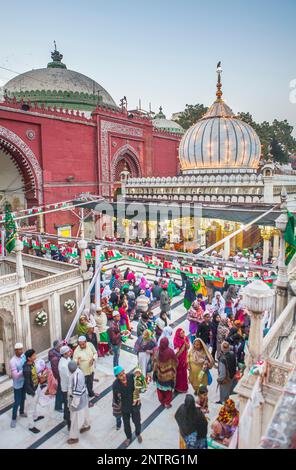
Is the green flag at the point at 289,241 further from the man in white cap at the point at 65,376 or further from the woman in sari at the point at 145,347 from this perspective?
the man in white cap at the point at 65,376

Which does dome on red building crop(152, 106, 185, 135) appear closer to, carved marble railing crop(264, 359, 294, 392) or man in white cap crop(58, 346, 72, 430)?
man in white cap crop(58, 346, 72, 430)

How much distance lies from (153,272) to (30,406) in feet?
28.3

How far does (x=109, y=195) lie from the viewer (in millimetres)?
19938

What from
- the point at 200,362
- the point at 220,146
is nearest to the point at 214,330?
the point at 200,362

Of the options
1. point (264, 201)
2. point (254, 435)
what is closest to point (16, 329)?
point (254, 435)

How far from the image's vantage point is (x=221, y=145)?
1753 cm

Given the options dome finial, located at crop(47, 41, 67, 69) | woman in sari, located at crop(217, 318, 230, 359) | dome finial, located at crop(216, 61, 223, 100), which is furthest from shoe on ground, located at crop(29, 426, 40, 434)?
dome finial, located at crop(47, 41, 67, 69)

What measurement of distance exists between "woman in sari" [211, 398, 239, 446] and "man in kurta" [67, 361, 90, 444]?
6.27ft

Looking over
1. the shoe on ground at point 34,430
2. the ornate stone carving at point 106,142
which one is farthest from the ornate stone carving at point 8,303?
the ornate stone carving at point 106,142

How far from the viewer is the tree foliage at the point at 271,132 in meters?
31.5

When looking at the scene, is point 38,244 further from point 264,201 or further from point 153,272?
point 264,201

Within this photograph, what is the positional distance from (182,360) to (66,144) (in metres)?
14.3

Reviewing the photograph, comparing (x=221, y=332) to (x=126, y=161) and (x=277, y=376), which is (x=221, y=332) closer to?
(x=277, y=376)

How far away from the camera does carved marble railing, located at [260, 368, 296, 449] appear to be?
2701mm
